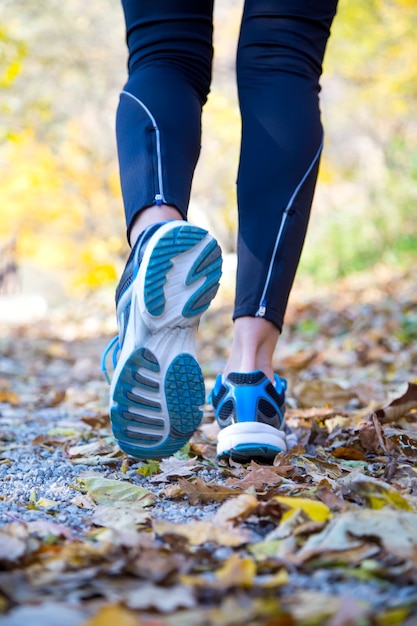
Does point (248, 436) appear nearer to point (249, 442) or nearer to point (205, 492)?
point (249, 442)

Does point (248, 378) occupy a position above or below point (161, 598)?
above

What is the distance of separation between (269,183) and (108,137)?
1085 cm

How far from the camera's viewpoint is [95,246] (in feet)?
43.5

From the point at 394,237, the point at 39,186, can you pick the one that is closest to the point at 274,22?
the point at 394,237

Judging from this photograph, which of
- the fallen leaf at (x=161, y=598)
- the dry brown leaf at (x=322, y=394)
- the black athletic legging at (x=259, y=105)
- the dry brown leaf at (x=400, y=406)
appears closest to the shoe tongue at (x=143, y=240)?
the black athletic legging at (x=259, y=105)

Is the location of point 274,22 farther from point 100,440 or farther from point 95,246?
point 95,246

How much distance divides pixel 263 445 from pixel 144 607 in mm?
682

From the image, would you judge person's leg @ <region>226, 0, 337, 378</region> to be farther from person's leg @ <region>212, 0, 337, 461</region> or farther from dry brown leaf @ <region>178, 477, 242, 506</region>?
dry brown leaf @ <region>178, 477, 242, 506</region>

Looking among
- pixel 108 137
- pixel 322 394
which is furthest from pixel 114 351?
pixel 108 137

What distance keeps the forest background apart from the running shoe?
343 centimetres

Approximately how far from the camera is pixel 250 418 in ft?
4.31

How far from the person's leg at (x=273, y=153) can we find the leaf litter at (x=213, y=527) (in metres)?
0.26

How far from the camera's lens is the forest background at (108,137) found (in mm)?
7488

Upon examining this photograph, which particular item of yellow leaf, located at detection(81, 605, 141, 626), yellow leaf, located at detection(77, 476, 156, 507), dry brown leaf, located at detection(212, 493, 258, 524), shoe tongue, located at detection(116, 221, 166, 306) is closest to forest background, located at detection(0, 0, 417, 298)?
shoe tongue, located at detection(116, 221, 166, 306)
